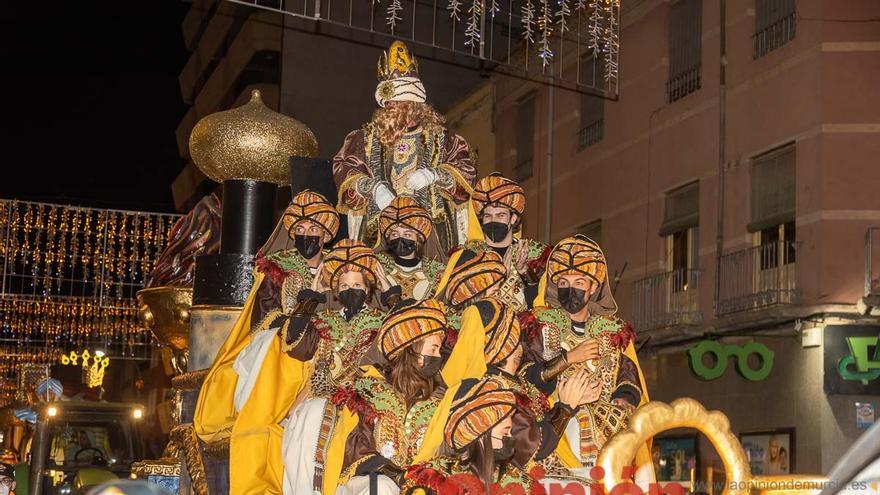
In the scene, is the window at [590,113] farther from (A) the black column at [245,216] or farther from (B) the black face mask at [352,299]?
(B) the black face mask at [352,299]

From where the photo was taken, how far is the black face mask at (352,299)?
6770mm

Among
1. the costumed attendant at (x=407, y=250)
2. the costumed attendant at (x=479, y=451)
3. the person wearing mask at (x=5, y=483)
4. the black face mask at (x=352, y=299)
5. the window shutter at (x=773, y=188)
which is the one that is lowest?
the person wearing mask at (x=5, y=483)

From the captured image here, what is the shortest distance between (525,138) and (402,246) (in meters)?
18.3

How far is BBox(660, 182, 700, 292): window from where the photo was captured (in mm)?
19500

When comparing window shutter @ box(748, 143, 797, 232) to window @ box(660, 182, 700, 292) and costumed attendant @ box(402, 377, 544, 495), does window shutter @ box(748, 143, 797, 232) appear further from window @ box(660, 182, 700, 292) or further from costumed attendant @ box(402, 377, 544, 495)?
costumed attendant @ box(402, 377, 544, 495)

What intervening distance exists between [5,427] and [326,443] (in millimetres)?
11932

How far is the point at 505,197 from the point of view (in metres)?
7.52

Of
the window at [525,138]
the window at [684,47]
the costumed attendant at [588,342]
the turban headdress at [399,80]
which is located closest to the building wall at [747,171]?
the window at [684,47]

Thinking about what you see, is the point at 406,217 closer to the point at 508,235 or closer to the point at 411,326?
the point at 508,235

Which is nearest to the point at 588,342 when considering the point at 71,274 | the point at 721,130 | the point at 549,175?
the point at 71,274

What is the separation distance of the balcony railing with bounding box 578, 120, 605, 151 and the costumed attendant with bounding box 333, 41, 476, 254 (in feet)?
47.4

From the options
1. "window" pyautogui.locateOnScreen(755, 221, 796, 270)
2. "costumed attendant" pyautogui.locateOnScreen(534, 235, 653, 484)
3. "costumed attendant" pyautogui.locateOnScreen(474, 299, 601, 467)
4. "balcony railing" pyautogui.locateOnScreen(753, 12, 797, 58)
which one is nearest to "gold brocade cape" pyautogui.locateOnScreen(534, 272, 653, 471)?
"costumed attendant" pyautogui.locateOnScreen(534, 235, 653, 484)

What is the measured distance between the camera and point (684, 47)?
20.1 meters

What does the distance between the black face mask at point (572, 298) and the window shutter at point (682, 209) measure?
13.2 m
